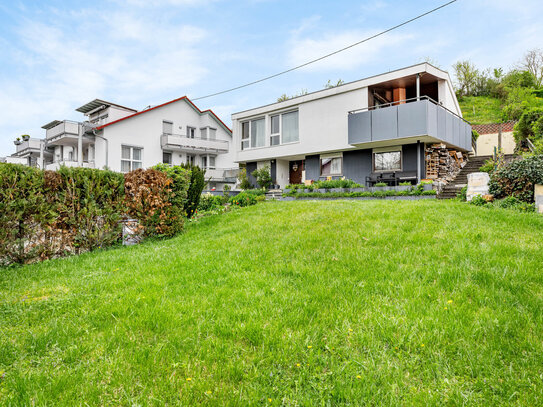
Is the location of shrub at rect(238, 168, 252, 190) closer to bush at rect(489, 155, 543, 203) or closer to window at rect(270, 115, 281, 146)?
window at rect(270, 115, 281, 146)

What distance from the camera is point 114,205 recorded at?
22.5 ft

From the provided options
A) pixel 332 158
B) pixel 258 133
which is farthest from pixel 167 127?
pixel 332 158

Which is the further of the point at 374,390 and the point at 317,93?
the point at 317,93

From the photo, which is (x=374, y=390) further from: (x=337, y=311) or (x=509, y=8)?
(x=509, y=8)

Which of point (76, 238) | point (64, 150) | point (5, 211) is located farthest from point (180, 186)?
point (64, 150)

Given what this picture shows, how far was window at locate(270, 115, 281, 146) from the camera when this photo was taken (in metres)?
20.2

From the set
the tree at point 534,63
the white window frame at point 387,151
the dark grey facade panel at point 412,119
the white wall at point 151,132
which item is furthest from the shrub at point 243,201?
the tree at point 534,63

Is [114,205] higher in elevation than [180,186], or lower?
lower

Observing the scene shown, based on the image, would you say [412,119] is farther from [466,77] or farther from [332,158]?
[466,77]

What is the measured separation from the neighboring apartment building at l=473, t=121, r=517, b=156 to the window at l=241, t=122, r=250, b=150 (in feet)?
55.7

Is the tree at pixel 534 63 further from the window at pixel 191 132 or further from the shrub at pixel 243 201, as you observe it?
the shrub at pixel 243 201

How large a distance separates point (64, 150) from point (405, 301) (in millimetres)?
32973

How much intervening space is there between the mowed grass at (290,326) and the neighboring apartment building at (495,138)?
20.5m

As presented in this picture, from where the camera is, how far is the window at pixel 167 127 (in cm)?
2756
